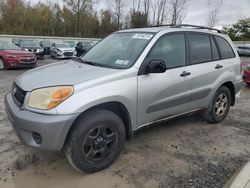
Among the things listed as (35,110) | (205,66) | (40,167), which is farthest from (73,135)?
(205,66)

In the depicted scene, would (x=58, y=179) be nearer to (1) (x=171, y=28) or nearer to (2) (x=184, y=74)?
(2) (x=184, y=74)

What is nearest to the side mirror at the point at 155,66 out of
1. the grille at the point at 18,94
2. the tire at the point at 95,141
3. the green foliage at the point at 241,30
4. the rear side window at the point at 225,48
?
the tire at the point at 95,141

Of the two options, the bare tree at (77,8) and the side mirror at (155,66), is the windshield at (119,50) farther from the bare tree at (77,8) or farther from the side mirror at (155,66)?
the bare tree at (77,8)

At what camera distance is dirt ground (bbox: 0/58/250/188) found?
3029 mm

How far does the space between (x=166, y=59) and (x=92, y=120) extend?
60.6 inches

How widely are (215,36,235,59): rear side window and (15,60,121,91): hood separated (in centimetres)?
249

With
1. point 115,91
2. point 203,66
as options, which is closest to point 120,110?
point 115,91

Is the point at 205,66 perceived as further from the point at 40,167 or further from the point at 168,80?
the point at 40,167

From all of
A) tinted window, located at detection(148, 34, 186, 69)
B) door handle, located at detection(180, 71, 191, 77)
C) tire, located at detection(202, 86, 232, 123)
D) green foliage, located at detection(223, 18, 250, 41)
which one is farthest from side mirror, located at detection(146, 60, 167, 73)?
green foliage, located at detection(223, 18, 250, 41)

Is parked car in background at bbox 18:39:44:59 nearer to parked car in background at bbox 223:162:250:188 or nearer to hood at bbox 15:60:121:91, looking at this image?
hood at bbox 15:60:121:91

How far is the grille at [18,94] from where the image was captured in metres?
3.02

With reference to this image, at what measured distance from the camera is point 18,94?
125 inches

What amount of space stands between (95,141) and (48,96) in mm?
780

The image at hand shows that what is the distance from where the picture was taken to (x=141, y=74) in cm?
338
